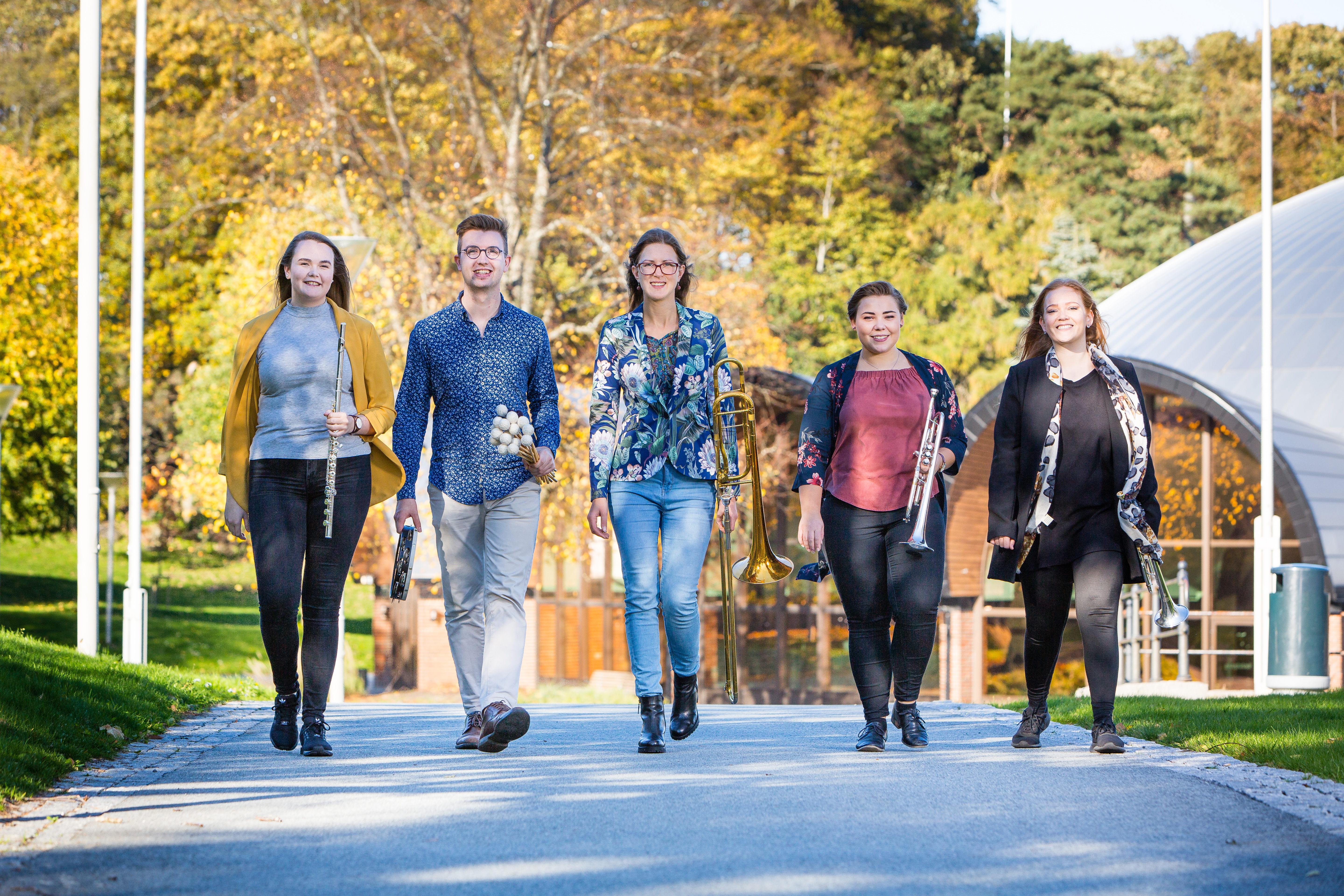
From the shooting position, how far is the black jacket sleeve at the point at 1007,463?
661 centimetres

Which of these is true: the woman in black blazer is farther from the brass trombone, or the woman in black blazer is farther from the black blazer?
the brass trombone

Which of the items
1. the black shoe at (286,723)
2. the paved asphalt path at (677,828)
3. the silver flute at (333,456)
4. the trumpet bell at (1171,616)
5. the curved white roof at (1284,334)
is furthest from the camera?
the curved white roof at (1284,334)

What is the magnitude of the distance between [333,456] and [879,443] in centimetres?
225

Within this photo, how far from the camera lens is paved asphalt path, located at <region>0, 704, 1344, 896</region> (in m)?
3.91

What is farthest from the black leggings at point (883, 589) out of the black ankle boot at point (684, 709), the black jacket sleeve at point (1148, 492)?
the black jacket sleeve at point (1148, 492)

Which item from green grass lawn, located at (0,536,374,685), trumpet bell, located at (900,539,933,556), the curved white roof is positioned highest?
the curved white roof

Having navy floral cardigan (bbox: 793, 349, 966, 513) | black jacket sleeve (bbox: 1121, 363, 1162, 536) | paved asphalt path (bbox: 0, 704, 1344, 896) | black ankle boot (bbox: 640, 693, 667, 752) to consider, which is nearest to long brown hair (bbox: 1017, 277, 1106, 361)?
black jacket sleeve (bbox: 1121, 363, 1162, 536)

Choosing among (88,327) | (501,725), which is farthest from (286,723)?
(88,327)

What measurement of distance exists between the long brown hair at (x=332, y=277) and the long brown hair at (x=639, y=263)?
120 centimetres

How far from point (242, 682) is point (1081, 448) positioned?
662cm

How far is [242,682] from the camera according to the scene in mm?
10945

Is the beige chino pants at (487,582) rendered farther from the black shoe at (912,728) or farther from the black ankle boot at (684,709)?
the black shoe at (912,728)

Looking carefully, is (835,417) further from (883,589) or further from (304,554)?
(304,554)

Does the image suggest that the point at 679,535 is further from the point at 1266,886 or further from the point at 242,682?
the point at 242,682
